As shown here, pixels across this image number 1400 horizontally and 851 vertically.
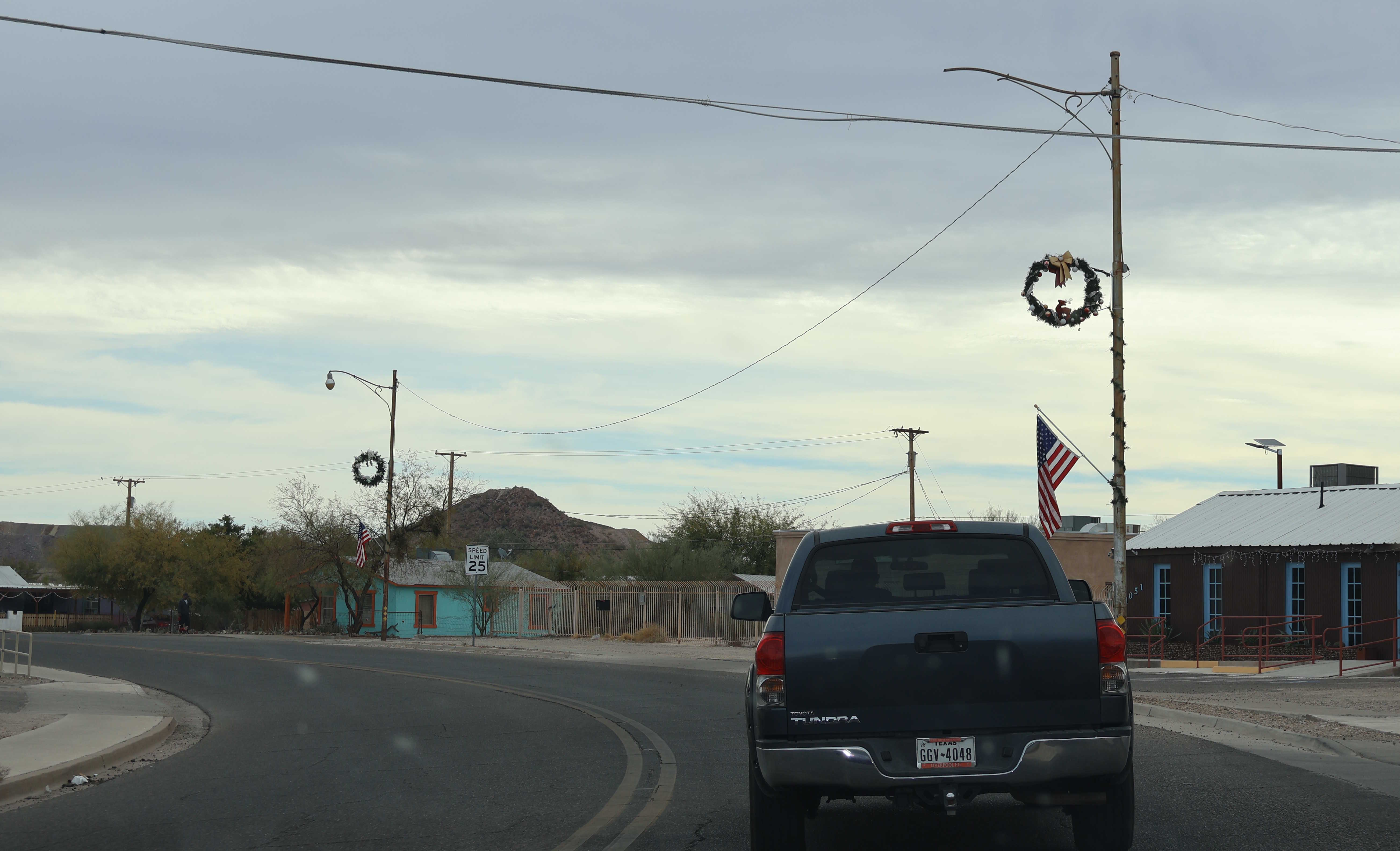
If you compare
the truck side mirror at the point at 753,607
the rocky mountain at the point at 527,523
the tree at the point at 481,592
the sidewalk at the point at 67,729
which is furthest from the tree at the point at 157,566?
the rocky mountain at the point at 527,523

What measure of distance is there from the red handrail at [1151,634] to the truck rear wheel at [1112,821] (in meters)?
26.3

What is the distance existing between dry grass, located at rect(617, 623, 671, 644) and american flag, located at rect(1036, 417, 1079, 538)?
73.4ft

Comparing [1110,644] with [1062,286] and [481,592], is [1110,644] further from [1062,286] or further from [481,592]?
[481,592]

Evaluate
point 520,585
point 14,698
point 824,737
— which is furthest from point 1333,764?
point 520,585

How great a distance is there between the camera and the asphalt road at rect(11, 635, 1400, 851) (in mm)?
8000

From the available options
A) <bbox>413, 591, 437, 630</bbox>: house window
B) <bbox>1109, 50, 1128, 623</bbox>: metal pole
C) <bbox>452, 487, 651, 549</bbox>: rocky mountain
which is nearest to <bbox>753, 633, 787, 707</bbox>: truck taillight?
<bbox>1109, 50, 1128, 623</bbox>: metal pole

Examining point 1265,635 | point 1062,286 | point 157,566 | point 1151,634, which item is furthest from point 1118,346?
point 157,566

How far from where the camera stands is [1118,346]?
2011 centimetres

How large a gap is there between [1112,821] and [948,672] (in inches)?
53.4

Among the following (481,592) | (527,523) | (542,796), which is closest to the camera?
→ (542,796)

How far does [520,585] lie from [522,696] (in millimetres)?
35229

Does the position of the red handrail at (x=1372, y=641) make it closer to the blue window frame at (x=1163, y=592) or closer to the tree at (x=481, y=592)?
the blue window frame at (x=1163, y=592)

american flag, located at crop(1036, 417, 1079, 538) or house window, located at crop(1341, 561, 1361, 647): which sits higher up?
american flag, located at crop(1036, 417, 1079, 538)

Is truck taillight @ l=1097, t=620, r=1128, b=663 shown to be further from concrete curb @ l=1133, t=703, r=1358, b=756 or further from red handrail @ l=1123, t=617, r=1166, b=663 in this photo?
red handrail @ l=1123, t=617, r=1166, b=663
